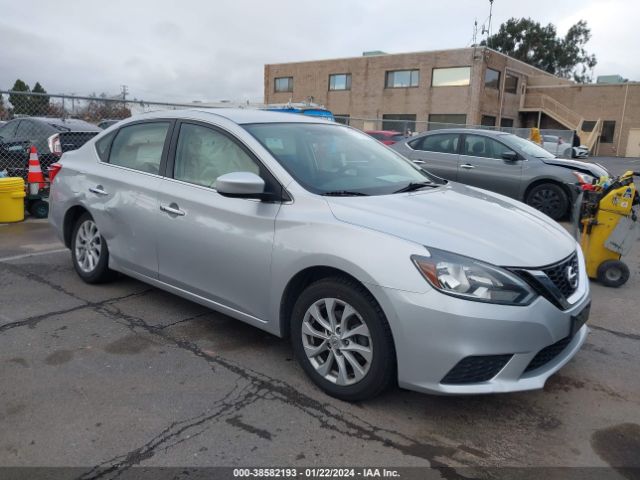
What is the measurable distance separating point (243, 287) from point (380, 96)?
36766 mm

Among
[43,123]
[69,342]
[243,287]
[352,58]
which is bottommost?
[69,342]

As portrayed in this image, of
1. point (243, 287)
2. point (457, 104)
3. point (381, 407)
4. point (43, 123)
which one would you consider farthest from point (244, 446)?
point (457, 104)

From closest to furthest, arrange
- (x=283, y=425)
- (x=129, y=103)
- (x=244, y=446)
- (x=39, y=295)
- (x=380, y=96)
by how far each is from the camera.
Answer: (x=244, y=446) → (x=283, y=425) → (x=39, y=295) → (x=129, y=103) → (x=380, y=96)

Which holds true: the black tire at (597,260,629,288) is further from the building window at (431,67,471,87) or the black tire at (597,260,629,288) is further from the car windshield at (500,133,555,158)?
the building window at (431,67,471,87)

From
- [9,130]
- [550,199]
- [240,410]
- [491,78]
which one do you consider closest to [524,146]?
[550,199]

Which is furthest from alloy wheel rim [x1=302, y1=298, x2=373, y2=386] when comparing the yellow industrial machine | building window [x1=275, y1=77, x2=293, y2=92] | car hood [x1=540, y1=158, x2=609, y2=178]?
building window [x1=275, y1=77, x2=293, y2=92]

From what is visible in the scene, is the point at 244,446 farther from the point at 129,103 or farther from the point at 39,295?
the point at 129,103

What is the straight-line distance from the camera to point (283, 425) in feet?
9.53

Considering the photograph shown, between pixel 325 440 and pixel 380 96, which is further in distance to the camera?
pixel 380 96

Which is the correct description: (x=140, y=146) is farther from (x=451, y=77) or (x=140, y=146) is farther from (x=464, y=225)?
(x=451, y=77)

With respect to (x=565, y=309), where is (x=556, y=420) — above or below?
below

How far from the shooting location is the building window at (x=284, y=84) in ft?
140

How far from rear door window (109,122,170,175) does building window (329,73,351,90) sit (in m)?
36.7

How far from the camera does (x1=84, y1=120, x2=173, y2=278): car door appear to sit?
424 centimetres
